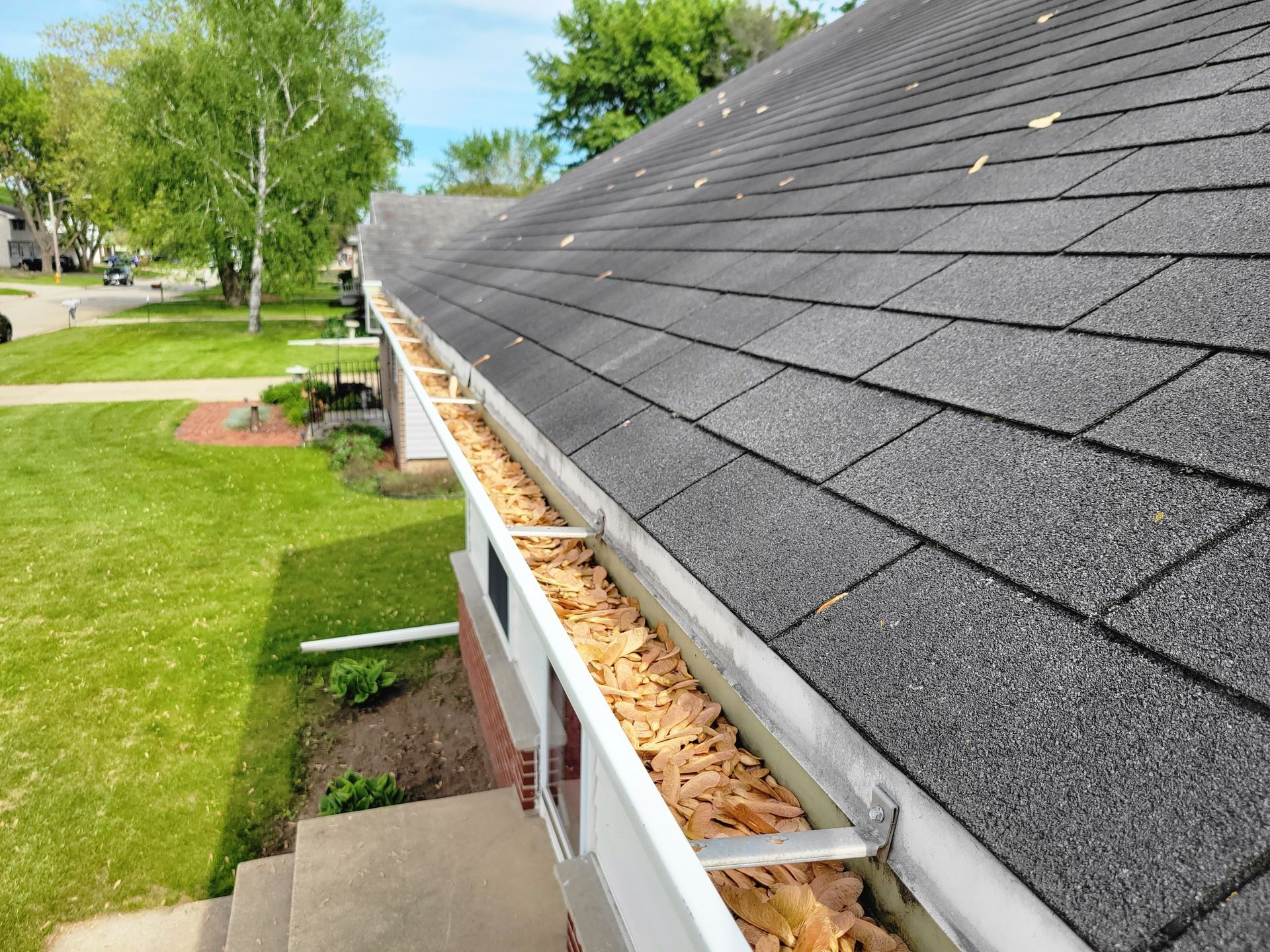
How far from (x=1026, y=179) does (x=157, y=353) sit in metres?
32.2

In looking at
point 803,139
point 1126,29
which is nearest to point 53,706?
point 803,139

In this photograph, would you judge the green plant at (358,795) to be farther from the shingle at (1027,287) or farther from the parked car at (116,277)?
the parked car at (116,277)

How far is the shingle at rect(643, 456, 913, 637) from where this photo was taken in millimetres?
1580

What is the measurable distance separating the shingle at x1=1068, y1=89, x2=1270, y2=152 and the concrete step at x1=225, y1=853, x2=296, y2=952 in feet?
18.7

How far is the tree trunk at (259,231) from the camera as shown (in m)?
31.6

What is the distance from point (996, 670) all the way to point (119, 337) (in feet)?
123

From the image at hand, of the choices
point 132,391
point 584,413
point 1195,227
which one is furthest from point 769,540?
point 132,391

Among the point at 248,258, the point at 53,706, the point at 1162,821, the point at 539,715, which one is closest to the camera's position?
the point at 1162,821

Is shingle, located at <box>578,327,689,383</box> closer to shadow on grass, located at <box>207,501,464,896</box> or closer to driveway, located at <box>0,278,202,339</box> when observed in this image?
shadow on grass, located at <box>207,501,464,896</box>

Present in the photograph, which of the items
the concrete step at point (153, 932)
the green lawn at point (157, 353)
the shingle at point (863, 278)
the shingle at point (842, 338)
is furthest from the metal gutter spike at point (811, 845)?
the green lawn at point (157, 353)

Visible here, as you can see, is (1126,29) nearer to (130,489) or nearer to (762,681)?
(762,681)

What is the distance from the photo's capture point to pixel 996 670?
1.22 meters

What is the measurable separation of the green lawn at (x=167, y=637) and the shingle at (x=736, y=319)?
582 centimetres

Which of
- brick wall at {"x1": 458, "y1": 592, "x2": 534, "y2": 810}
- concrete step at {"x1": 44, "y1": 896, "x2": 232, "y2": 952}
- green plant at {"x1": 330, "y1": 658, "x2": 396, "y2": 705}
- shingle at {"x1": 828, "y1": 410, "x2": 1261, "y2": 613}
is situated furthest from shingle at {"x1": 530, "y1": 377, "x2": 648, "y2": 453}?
green plant at {"x1": 330, "y1": 658, "x2": 396, "y2": 705}
